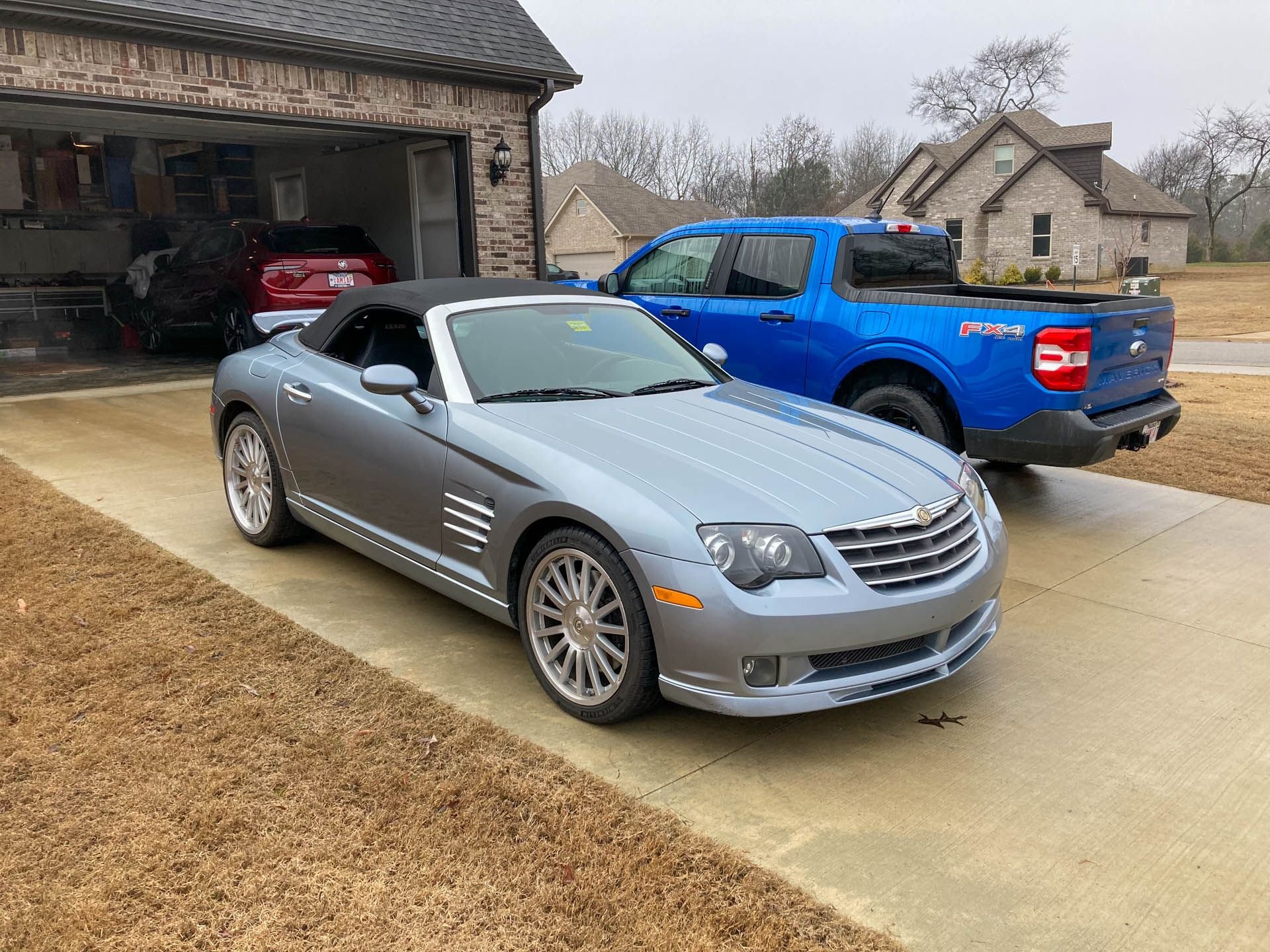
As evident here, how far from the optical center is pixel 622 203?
169ft

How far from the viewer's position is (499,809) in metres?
3.07

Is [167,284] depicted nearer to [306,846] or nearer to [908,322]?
[908,322]

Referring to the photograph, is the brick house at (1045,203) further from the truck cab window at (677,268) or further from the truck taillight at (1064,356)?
the truck taillight at (1064,356)

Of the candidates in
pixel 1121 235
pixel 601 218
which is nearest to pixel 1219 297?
pixel 1121 235

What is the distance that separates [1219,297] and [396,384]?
37443 mm

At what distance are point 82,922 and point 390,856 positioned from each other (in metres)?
0.75

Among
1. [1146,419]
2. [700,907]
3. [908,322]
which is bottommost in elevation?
[700,907]

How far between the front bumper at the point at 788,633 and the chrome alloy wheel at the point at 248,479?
282cm

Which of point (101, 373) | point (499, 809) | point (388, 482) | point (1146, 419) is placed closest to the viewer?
point (499, 809)

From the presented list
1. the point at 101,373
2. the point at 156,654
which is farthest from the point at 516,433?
the point at 101,373

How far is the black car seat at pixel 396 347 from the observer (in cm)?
471

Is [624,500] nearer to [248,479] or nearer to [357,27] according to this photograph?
[248,479]

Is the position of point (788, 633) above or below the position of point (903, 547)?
below

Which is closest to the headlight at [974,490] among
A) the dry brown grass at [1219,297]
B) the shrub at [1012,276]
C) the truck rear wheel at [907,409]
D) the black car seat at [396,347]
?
the truck rear wheel at [907,409]
